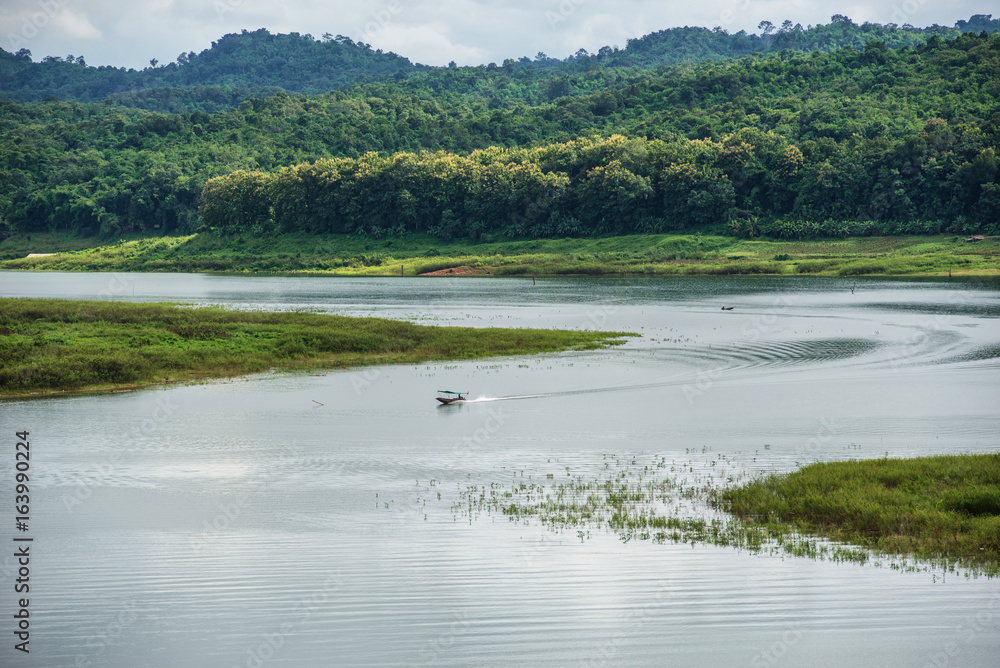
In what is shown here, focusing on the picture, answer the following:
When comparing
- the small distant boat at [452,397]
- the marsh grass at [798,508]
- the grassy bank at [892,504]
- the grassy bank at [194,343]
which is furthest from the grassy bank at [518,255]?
the marsh grass at [798,508]

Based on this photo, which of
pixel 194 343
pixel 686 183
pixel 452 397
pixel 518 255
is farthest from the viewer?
pixel 518 255

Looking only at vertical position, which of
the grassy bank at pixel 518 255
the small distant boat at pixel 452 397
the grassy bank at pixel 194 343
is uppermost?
the grassy bank at pixel 518 255

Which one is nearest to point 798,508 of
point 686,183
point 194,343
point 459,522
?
point 459,522

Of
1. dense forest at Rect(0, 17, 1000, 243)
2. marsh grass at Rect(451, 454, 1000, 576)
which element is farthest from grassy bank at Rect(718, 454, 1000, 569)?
dense forest at Rect(0, 17, 1000, 243)

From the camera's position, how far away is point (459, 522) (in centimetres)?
2208

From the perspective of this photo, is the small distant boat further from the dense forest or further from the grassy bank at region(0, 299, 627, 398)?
the dense forest

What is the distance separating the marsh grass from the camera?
1934 centimetres

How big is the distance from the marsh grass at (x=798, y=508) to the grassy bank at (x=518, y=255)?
9924cm

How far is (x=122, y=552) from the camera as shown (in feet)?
66.1

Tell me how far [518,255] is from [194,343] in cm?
10033

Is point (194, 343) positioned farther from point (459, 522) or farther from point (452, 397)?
point (459, 522)

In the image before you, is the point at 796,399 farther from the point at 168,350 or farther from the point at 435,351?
the point at 168,350

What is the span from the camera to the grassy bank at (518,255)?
12088 cm

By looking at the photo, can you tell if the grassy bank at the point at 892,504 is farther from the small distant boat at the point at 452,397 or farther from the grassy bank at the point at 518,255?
the grassy bank at the point at 518,255
